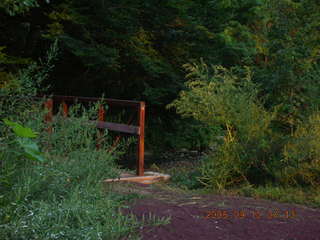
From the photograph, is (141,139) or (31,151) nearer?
(31,151)

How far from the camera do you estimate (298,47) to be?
804 cm

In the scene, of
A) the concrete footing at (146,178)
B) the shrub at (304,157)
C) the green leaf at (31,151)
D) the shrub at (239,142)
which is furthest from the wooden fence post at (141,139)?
the green leaf at (31,151)

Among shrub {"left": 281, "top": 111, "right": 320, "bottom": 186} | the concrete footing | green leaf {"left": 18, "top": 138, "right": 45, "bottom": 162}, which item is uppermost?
green leaf {"left": 18, "top": 138, "right": 45, "bottom": 162}

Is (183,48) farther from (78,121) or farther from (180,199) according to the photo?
(78,121)

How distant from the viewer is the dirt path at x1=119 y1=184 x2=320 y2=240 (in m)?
4.23

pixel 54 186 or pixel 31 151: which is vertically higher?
pixel 31 151

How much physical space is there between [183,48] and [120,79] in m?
1.63
